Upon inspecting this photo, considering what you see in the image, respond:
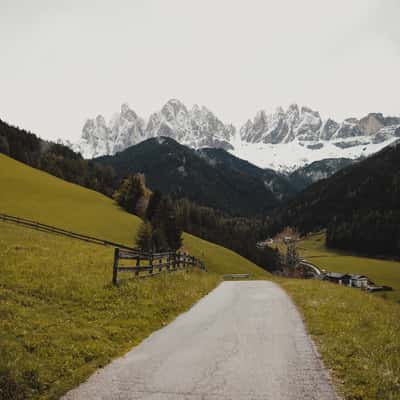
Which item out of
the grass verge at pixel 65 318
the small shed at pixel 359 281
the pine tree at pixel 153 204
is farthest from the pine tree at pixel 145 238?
the small shed at pixel 359 281

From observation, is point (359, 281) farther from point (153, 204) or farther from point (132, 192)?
point (132, 192)

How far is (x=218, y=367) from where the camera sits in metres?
10.4

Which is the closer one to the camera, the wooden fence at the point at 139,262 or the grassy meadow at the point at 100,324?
the grassy meadow at the point at 100,324

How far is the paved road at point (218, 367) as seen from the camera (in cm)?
873

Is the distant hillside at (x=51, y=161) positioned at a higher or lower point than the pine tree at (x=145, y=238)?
higher

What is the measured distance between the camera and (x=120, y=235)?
→ 80000 mm

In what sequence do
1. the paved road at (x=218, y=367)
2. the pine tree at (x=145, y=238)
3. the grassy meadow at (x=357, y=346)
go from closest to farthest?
the paved road at (x=218, y=367) → the grassy meadow at (x=357, y=346) → the pine tree at (x=145, y=238)

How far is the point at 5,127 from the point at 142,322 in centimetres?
16678

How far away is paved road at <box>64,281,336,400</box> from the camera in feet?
28.7

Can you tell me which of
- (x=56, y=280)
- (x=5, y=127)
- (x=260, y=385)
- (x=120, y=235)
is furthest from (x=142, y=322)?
(x=5, y=127)

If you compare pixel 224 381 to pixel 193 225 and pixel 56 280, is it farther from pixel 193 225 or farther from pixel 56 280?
pixel 193 225

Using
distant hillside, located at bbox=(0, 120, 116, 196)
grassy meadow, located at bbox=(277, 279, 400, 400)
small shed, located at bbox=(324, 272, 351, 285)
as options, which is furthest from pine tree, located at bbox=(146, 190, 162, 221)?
grassy meadow, located at bbox=(277, 279, 400, 400)

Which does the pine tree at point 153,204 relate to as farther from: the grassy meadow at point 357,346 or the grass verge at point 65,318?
the grassy meadow at point 357,346

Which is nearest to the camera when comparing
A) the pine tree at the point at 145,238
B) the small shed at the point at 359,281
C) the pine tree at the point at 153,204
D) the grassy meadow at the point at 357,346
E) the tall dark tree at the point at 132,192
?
the grassy meadow at the point at 357,346
